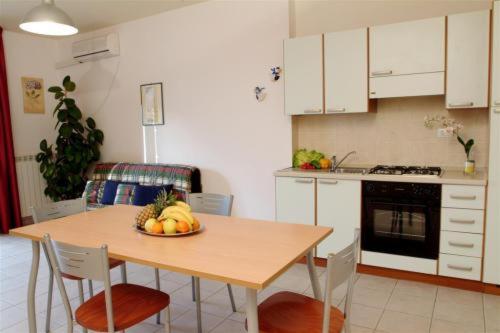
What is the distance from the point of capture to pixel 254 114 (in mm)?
4129

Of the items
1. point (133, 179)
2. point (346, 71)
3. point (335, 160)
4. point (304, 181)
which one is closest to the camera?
point (346, 71)

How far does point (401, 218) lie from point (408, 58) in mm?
1300

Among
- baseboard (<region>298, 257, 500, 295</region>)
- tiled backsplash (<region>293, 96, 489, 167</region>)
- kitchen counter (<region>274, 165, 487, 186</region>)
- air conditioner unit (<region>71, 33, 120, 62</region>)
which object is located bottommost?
baseboard (<region>298, 257, 500, 295</region>)

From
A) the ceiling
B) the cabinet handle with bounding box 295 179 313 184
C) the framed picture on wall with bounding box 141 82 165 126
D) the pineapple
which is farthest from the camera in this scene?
the framed picture on wall with bounding box 141 82 165 126

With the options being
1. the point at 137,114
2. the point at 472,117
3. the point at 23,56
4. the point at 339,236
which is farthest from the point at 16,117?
the point at 472,117

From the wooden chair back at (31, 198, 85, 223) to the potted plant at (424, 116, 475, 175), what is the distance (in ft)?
9.68

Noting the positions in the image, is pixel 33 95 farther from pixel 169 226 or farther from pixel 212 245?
pixel 212 245

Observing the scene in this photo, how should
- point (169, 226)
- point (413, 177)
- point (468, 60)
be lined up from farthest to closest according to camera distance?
1. point (413, 177)
2. point (468, 60)
3. point (169, 226)

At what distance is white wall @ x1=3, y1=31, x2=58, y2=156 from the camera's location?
5246 mm

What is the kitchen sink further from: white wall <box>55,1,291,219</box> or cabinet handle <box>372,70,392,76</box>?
cabinet handle <box>372,70,392,76</box>

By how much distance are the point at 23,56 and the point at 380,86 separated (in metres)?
4.79

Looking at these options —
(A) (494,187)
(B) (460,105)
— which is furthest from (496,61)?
(A) (494,187)

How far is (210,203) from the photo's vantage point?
2898 millimetres

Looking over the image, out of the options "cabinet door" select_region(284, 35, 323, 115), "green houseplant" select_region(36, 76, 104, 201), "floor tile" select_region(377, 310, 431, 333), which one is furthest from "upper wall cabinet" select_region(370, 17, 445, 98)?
"green houseplant" select_region(36, 76, 104, 201)
